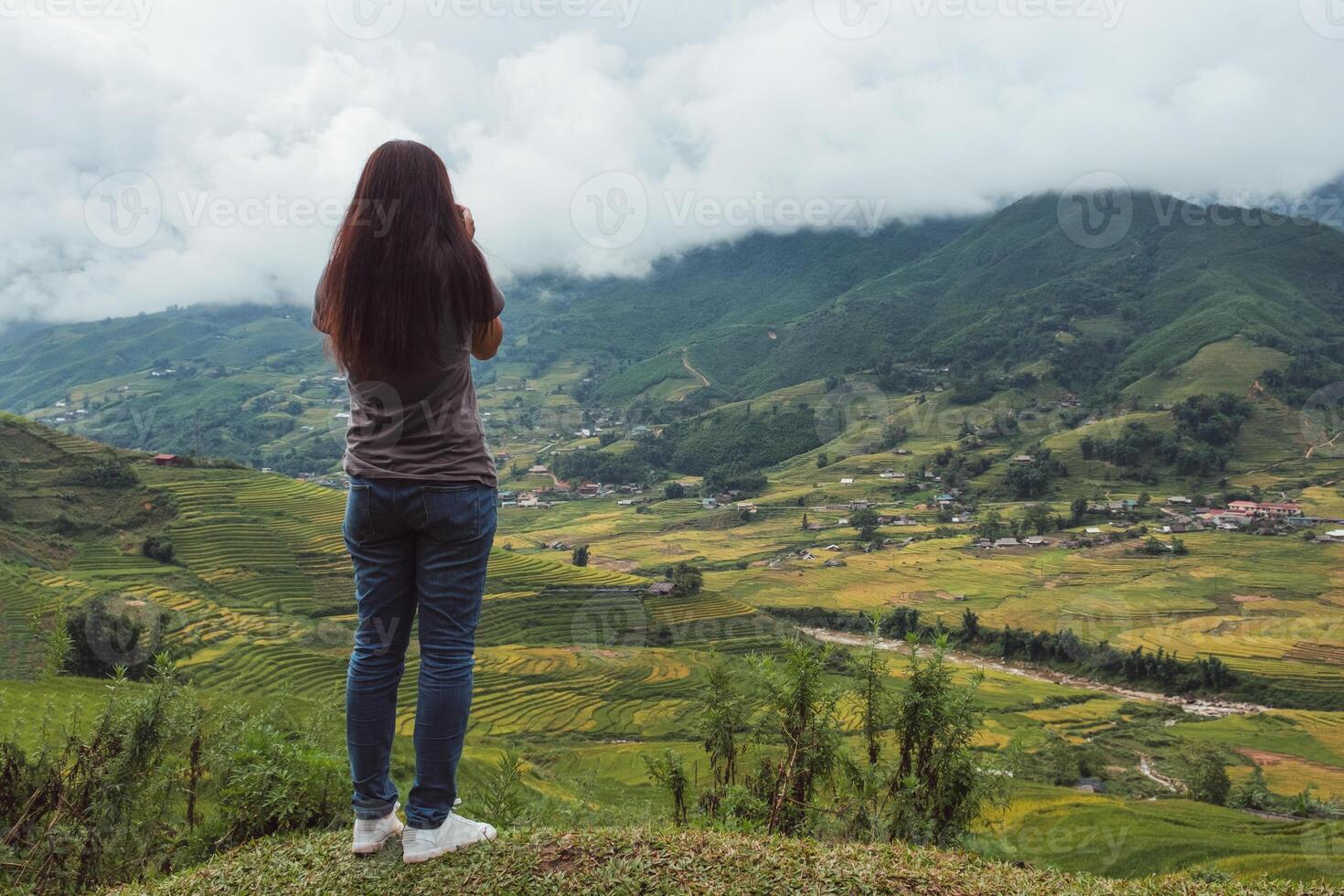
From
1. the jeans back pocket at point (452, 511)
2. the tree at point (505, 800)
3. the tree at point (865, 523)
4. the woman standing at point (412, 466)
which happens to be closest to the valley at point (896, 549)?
the tree at point (505, 800)

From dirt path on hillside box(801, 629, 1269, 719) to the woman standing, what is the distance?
3047 centimetres

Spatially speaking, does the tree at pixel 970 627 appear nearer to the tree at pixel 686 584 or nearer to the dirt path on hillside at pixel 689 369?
the tree at pixel 686 584

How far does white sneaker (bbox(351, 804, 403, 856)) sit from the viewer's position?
2.65 meters

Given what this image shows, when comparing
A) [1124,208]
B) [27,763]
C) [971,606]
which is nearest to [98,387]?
[971,606]

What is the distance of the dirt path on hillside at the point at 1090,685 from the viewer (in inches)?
1387

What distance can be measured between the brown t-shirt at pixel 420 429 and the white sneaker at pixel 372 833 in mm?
1229

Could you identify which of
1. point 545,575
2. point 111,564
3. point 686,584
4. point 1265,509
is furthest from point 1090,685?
point 111,564

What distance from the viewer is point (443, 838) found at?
8.55 ft

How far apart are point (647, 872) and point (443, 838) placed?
2.39ft

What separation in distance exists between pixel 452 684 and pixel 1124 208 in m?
202

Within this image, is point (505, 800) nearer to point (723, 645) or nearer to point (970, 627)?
point (723, 645)

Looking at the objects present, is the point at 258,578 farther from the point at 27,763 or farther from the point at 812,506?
the point at 812,506

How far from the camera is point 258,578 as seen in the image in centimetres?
3541

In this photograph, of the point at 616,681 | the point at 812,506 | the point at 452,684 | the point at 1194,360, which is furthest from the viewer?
the point at 1194,360
